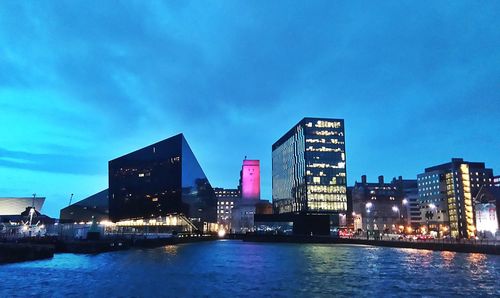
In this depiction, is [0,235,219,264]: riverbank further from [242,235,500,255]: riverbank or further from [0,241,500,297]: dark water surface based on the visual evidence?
[242,235,500,255]: riverbank

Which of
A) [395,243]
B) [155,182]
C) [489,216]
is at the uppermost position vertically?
[155,182]

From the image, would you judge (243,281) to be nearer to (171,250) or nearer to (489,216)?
(171,250)

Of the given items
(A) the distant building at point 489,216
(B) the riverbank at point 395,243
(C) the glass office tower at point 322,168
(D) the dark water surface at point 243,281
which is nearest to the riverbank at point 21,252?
(D) the dark water surface at point 243,281

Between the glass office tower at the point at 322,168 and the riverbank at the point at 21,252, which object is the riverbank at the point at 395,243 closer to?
the glass office tower at the point at 322,168

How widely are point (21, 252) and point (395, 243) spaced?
8162 centimetres

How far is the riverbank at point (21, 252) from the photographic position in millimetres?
54875

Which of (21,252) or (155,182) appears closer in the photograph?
(21,252)

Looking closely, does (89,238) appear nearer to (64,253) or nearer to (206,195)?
(64,253)

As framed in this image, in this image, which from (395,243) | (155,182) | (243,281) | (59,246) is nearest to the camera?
(243,281)

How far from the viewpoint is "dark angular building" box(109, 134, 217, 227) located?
130 metres

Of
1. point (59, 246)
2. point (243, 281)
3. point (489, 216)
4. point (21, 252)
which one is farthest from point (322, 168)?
point (243, 281)

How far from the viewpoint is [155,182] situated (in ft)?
448

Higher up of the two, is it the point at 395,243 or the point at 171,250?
the point at 395,243

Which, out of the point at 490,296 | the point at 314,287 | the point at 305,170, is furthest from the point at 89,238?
the point at 305,170
